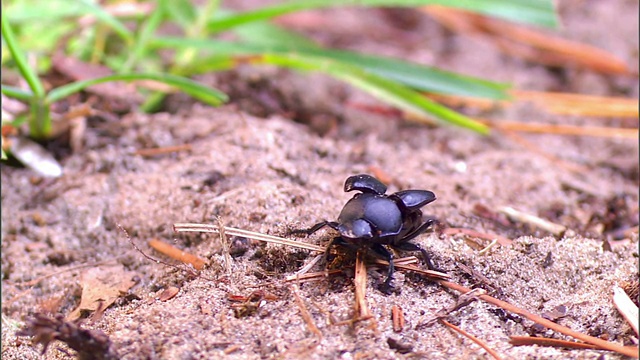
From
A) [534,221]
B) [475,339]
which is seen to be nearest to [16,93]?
[475,339]

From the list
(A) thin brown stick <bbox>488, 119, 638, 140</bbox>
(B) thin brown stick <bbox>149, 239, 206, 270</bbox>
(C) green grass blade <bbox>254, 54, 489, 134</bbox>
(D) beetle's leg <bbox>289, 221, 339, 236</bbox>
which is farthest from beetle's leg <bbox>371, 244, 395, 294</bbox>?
(A) thin brown stick <bbox>488, 119, 638, 140</bbox>

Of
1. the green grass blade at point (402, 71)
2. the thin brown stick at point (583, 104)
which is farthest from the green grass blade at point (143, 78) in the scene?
the thin brown stick at point (583, 104)

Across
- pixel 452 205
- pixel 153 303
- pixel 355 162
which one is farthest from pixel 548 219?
pixel 153 303

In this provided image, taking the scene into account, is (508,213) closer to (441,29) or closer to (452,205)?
(452,205)

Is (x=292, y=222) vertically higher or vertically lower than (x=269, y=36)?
lower

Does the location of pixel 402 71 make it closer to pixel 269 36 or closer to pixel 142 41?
pixel 269 36

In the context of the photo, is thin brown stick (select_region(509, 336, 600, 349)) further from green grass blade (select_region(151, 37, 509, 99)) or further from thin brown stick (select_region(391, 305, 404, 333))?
green grass blade (select_region(151, 37, 509, 99))
